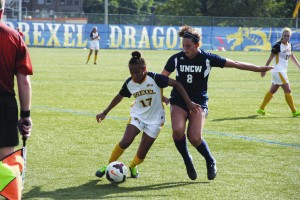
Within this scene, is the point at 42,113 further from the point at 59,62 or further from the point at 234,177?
the point at 59,62

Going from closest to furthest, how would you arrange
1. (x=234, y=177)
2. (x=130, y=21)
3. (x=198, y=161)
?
(x=234, y=177) < (x=198, y=161) < (x=130, y=21)

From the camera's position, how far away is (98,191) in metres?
7.66

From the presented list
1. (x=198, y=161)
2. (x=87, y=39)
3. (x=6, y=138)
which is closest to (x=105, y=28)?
(x=87, y=39)

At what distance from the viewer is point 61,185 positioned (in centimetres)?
788

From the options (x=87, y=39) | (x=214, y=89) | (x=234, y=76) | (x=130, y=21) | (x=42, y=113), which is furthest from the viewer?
(x=130, y=21)

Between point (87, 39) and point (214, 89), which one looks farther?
point (87, 39)

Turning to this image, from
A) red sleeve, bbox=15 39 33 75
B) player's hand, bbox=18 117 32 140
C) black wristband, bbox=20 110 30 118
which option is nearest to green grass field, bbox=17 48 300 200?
player's hand, bbox=18 117 32 140

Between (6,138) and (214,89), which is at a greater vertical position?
(6,138)

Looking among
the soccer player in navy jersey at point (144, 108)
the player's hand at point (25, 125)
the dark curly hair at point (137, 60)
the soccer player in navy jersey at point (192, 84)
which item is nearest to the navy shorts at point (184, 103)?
the soccer player in navy jersey at point (192, 84)

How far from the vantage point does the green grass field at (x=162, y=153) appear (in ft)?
25.2

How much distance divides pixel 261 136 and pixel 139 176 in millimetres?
4184

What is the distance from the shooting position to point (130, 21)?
58.0 m

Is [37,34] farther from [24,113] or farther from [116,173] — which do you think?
[24,113]

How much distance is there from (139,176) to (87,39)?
46304 mm
